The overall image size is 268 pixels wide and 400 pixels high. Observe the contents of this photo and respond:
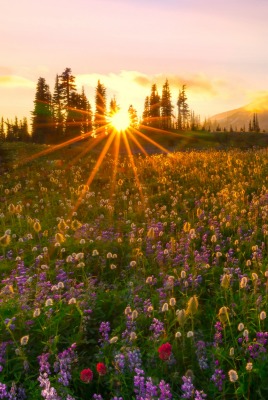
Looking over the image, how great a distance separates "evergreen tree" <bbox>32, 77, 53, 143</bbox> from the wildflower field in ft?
188

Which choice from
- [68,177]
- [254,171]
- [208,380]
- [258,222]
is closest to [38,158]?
[68,177]

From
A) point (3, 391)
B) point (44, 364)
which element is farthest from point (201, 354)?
point (3, 391)

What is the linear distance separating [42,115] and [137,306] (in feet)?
216

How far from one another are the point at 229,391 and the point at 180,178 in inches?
416

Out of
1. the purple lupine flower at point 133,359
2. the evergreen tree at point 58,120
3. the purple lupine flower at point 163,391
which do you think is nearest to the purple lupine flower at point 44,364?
the purple lupine flower at point 133,359

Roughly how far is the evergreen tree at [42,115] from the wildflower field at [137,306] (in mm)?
57352

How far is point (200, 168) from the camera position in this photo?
597 inches

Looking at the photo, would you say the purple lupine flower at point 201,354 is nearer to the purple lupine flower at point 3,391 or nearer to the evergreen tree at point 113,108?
the purple lupine flower at point 3,391

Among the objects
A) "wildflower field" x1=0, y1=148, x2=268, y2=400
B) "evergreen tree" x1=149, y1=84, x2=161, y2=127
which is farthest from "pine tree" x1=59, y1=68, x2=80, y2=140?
"wildflower field" x1=0, y1=148, x2=268, y2=400

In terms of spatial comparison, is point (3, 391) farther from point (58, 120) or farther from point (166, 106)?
point (166, 106)

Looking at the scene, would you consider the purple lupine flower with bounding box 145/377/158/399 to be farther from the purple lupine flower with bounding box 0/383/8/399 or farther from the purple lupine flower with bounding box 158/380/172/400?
the purple lupine flower with bounding box 0/383/8/399

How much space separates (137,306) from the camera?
521 cm

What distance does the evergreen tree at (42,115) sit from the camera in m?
66.6

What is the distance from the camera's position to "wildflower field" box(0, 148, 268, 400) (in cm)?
374
